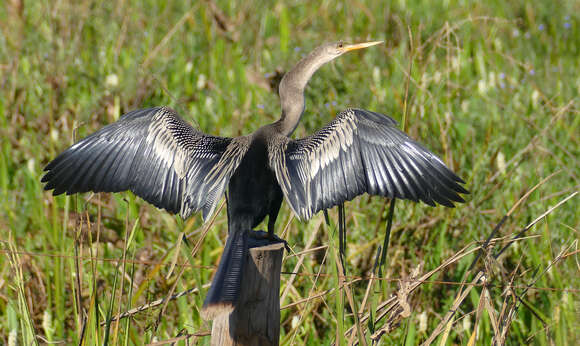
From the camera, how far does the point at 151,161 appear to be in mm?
2945

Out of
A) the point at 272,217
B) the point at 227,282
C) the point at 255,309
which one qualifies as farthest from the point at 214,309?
the point at 272,217

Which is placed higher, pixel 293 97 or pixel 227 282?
pixel 293 97

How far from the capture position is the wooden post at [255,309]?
8.18 feet

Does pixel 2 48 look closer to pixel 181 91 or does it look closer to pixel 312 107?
pixel 181 91

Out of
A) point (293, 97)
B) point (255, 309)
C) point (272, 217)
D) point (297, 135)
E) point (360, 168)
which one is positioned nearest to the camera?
point (255, 309)

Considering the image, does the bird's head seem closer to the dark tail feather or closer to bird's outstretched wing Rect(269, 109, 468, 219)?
bird's outstretched wing Rect(269, 109, 468, 219)

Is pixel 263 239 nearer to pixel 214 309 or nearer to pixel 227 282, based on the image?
pixel 227 282

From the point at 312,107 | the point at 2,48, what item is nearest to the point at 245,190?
the point at 312,107

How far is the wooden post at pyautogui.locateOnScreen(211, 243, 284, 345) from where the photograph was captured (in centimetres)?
249

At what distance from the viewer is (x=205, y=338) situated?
284cm

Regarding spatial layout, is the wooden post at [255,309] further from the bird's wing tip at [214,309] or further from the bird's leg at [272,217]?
the bird's leg at [272,217]

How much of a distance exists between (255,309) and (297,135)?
7.75 ft

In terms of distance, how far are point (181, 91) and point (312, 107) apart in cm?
161

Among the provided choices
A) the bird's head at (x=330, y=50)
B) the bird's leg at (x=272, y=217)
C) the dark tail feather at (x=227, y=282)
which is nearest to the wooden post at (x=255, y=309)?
the dark tail feather at (x=227, y=282)
